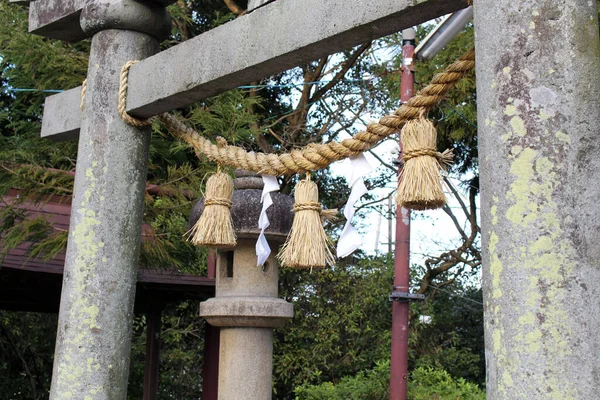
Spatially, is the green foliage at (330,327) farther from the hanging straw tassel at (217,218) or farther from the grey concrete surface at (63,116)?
the hanging straw tassel at (217,218)

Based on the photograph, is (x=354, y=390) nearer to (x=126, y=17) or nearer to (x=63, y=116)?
(x=63, y=116)

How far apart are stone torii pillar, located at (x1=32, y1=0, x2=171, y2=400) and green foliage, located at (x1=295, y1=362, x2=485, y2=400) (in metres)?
3.99

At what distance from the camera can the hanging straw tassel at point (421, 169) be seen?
1.92 metres

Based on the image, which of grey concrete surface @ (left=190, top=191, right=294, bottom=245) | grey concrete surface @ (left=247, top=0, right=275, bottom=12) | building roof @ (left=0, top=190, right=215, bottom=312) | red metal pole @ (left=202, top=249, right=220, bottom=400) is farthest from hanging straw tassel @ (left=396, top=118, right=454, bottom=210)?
red metal pole @ (left=202, top=249, right=220, bottom=400)

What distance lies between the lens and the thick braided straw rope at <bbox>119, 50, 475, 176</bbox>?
78.2 inches

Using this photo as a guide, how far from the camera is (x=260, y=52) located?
7.24 ft

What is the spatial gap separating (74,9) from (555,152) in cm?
209

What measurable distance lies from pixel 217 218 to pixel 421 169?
1.01m

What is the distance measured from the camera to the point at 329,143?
2.34m

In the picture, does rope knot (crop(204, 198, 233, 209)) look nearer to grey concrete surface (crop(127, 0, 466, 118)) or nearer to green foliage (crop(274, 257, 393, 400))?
grey concrete surface (crop(127, 0, 466, 118))

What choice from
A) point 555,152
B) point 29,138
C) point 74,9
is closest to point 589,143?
point 555,152

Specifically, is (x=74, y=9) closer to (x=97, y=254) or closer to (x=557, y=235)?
(x=97, y=254)

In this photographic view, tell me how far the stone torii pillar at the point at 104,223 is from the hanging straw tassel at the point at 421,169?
114cm

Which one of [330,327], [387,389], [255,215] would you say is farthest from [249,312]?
[330,327]
